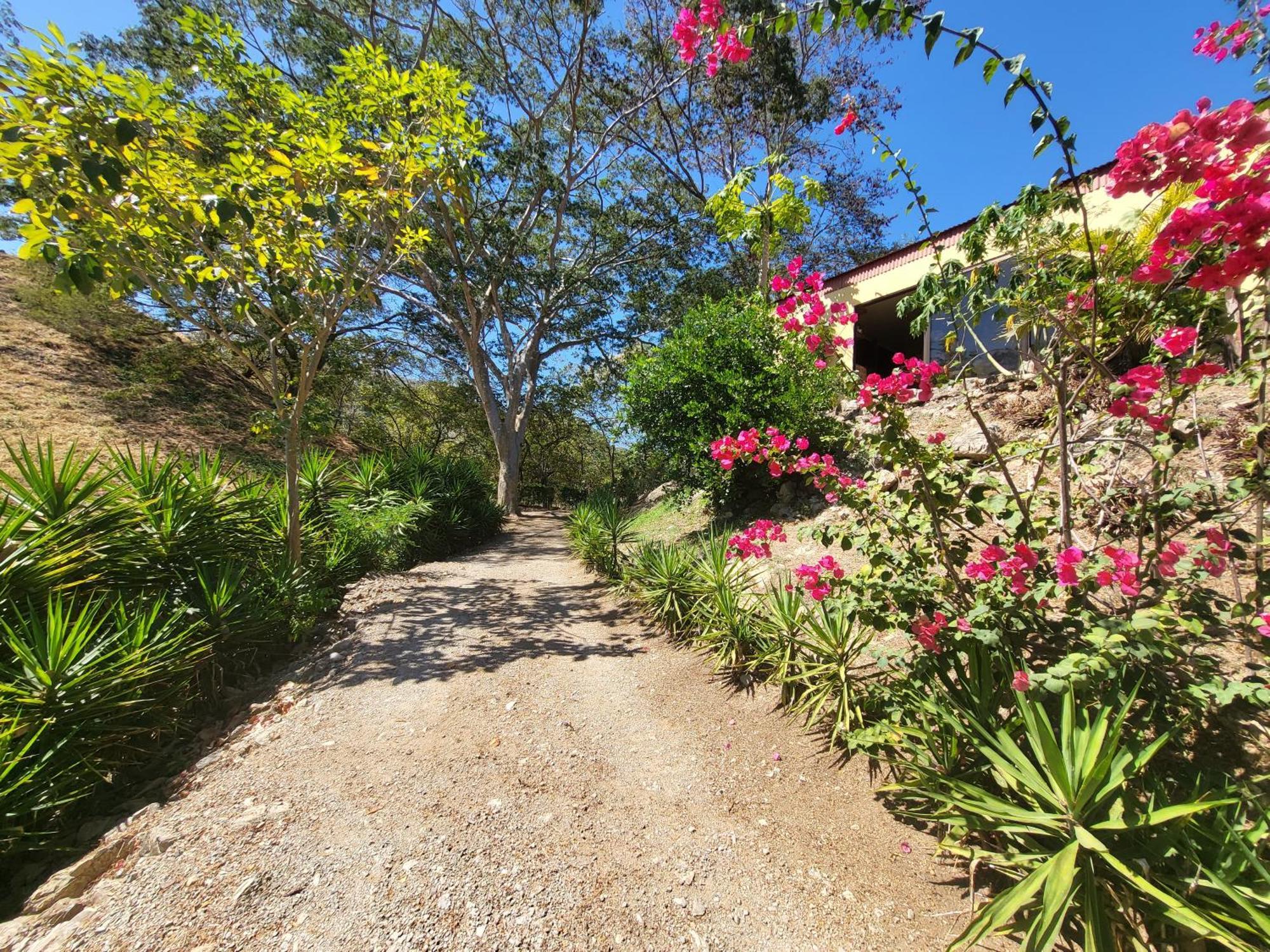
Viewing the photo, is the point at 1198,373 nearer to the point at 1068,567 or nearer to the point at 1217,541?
the point at 1217,541

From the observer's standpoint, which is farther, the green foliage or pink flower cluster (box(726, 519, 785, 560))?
the green foliage

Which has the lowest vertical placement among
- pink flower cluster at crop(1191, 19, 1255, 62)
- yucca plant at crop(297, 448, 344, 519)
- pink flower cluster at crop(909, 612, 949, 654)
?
pink flower cluster at crop(909, 612, 949, 654)

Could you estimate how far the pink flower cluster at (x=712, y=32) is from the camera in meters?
2.00

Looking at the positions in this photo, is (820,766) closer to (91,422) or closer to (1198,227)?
(1198,227)

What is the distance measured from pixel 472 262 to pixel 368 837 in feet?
34.7

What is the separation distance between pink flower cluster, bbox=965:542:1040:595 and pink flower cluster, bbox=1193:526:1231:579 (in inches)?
18.4

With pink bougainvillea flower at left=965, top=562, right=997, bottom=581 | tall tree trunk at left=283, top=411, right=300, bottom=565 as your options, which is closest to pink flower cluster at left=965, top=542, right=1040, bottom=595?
pink bougainvillea flower at left=965, top=562, right=997, bottom=581

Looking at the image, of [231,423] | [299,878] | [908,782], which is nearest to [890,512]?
[908,782]

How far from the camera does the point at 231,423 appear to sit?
11289 mm

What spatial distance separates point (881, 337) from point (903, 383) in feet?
35.7

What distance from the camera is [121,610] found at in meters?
2.70

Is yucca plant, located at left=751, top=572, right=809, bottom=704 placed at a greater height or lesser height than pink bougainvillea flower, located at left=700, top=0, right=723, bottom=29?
lesser

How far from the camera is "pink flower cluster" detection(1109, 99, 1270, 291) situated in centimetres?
140

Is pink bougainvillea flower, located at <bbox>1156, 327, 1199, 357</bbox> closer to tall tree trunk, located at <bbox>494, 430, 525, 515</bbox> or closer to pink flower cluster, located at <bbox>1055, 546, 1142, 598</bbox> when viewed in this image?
pink flower cluster, located at <bbox>1055, 546, 1142, 598</bbox>
